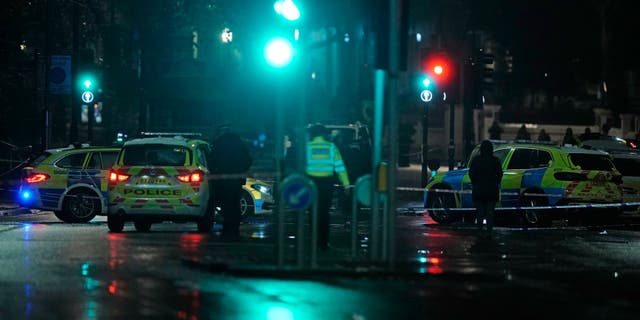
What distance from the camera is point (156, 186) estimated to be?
19.8 metres

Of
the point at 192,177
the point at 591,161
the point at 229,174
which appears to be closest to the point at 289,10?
the point at 229,174

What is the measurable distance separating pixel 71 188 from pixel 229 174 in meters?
4.65

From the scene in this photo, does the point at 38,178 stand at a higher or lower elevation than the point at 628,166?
lower

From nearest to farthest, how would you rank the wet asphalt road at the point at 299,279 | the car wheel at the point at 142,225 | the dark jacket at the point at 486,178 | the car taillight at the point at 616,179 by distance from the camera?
the wet asphalt road at the point at 299,279, the dark jacket at the point at 486,178, the car wheel at the point at 142,225, the car taillight at the point at 616,179

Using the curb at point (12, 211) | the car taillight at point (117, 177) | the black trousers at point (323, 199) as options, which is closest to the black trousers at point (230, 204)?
the car taillight at point (117, 177)

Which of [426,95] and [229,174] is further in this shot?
[426,95]

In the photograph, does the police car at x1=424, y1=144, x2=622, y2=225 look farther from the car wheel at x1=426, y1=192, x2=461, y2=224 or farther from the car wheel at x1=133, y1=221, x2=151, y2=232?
the car wheel at x1=133, y1=221, x2=151, y2=232

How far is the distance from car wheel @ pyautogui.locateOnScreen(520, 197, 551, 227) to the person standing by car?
642 centimetres

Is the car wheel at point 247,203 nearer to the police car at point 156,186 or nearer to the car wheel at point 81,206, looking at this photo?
the car wheel at point 81,206

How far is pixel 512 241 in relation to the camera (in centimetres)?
1988

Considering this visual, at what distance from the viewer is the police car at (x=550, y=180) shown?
930 inches

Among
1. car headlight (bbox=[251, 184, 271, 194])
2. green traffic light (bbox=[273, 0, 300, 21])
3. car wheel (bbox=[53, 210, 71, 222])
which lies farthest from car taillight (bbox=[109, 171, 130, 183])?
car headlight (bbox=[251, 184, 271, 194])

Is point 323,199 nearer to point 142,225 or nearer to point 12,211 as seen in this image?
point 142,225

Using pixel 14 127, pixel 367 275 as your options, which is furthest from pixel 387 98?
pixel 14 127
